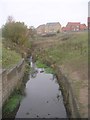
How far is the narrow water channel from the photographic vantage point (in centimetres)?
1616

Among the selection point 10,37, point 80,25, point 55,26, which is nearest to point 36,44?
point 10,37

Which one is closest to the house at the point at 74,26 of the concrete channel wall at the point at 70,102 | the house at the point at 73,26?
the house at the point at 73,26

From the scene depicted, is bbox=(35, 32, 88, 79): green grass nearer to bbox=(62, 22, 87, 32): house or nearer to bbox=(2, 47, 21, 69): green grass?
bbox=(2, 47, 21, 69): green grass

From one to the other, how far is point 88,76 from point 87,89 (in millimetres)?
3523

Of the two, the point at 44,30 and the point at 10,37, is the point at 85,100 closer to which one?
the point at 10,37

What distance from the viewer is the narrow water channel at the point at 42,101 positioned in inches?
636

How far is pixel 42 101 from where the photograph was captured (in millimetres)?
18859

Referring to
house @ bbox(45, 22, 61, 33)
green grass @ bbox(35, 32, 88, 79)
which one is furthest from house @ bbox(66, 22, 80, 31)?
green grass @ bbox(35, 32, 88, 79)

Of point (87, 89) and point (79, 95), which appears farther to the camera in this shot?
point (87, 89)

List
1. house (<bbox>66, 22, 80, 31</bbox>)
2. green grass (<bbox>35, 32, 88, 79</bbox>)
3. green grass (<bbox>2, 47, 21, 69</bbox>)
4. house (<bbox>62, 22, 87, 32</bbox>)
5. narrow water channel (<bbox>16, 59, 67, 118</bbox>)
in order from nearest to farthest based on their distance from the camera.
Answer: narrow water channel (<bbox>16, 59, 67, 118</bbox>), green grass (<bbox>2, 47, 21, 69</bbox>), green grass (<bbox>35, 32, 88, 79</bbox>), house (<bbox>62, 22, 87, 32</bbox>), house (<bbox>66, 22, 80, 31</bbox>)

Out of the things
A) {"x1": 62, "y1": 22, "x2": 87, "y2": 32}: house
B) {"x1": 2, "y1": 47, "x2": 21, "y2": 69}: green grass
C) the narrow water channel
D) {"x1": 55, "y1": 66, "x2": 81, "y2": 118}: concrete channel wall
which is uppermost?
{"x1": 62, "y1": 22, "x2": 87, "y2": 32}: house

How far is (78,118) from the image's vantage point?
11109 millimetres

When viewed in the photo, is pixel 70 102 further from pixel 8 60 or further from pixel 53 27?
pixel 53 27

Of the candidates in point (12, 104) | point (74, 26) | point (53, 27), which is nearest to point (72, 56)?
point (12, 104)
